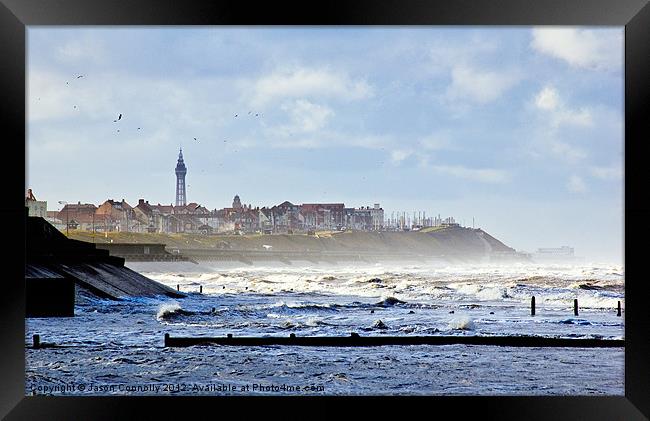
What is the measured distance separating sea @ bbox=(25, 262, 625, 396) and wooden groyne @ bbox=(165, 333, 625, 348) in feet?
0.27

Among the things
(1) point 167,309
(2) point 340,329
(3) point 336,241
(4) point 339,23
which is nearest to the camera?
(4) point 339,23

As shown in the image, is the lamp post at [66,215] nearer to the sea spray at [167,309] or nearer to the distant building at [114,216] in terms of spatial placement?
the distant building at [114,216]

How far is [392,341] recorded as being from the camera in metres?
6.59

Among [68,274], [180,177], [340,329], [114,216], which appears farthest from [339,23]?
[68,274]

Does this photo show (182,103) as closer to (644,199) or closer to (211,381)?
(211,381)

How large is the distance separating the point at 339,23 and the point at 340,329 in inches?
152

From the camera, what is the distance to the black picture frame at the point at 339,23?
4090 millimetres

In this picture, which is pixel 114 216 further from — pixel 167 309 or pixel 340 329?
pixel 340 329

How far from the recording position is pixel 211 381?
5.79 m

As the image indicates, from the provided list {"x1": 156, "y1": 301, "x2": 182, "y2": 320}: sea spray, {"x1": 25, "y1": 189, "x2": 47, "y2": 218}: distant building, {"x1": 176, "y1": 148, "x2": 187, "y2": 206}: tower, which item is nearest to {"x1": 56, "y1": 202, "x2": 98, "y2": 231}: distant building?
{"x1": 25, "y1": 189, "x2": 47, "y2": 218}: distant building

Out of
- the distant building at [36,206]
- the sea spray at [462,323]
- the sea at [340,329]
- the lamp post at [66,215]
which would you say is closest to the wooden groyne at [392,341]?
the sea at [340,329]

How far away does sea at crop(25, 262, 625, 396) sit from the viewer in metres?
5.76

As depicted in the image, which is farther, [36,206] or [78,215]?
[78,215]

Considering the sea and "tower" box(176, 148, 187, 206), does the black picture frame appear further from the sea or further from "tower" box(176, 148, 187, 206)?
"tower" box(176, 148, 187, 206)
